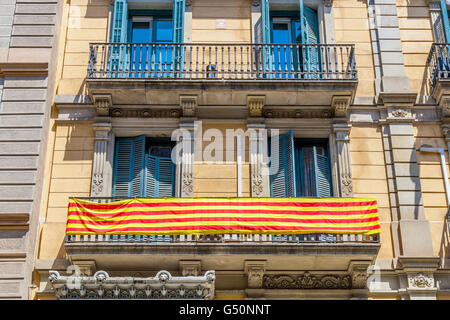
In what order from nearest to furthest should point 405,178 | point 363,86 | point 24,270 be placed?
1. point 24,270
2. point 405,178
3. point 363,86

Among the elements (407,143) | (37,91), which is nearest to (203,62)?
(37,91)

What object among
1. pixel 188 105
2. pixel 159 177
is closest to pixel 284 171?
pixel 188 105

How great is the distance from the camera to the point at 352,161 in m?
14.5

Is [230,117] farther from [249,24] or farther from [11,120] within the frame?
[11,120]

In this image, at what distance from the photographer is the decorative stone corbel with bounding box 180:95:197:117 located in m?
14.6

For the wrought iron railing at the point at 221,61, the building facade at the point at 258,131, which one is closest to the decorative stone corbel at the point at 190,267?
the building facade at the point at 258,131

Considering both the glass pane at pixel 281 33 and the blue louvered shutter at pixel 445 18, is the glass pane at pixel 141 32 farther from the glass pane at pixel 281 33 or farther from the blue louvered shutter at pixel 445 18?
the blue louvered shutter at pixel 445 18

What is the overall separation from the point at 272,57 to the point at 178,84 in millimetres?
2446

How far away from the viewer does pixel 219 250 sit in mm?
12578

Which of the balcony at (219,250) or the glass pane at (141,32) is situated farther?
the glass pane at (141,32)

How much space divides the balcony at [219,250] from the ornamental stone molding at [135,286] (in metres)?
0.75

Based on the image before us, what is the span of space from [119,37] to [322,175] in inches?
225

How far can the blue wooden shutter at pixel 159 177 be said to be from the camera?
14.4 metres

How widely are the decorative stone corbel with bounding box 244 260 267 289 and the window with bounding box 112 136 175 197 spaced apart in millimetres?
2591
